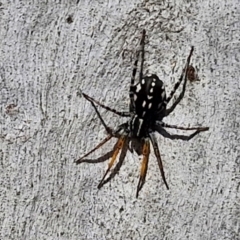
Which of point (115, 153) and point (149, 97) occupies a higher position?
point (149, 97)

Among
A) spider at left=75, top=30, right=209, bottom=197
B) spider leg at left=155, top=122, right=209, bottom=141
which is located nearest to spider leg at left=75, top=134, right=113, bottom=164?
spider at left=75, top=30, right=209, bottom=197

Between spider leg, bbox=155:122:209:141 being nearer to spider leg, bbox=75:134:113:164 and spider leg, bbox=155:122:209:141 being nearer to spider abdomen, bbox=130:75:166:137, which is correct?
spider abdomen, bbox=130:75:166:137

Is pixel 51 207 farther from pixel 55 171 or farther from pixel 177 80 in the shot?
pixel 177 80

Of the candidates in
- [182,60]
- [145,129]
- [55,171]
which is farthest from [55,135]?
[182,60]

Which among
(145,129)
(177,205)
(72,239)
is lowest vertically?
(72,239)

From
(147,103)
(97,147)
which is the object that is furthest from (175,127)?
(97,147)

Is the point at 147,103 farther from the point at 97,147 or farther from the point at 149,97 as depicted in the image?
the point at 97,147
